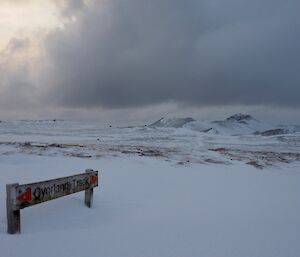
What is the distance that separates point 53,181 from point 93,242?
1.43m

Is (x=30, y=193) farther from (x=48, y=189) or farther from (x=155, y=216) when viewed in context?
(x=155, y=216)

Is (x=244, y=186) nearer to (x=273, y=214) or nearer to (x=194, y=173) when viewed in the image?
(x=194, y=173)

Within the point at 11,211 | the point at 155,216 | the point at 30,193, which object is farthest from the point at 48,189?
the point at 155,216

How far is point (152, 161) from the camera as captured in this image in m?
17.8

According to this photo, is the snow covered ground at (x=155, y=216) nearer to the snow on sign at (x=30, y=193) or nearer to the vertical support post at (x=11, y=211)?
the vertical support post at (x=11, y=211)

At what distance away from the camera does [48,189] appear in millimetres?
6504

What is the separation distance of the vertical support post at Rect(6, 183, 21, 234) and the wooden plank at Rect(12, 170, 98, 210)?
3 centimetres

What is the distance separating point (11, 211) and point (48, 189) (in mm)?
865

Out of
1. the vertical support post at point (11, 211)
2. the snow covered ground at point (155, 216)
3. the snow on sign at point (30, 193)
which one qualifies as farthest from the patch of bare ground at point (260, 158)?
the vertical support post at point (11, 211)

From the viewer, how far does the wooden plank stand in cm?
584

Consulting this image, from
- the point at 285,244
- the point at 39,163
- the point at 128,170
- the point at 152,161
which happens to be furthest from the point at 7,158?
the point at 285,244

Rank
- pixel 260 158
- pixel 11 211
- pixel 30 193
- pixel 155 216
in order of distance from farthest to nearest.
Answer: pixel 260 158
pixel 155 216
pixel 30 193
pixel 11 211

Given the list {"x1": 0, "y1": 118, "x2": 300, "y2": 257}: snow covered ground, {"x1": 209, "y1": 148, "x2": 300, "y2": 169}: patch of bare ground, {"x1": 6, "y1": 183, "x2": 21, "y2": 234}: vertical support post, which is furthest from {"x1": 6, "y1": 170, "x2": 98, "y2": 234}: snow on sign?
{"x1": 209, "y1": 148, "x2": 300, "y2": 169}: patch of bare ground

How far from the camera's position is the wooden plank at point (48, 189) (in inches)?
230
